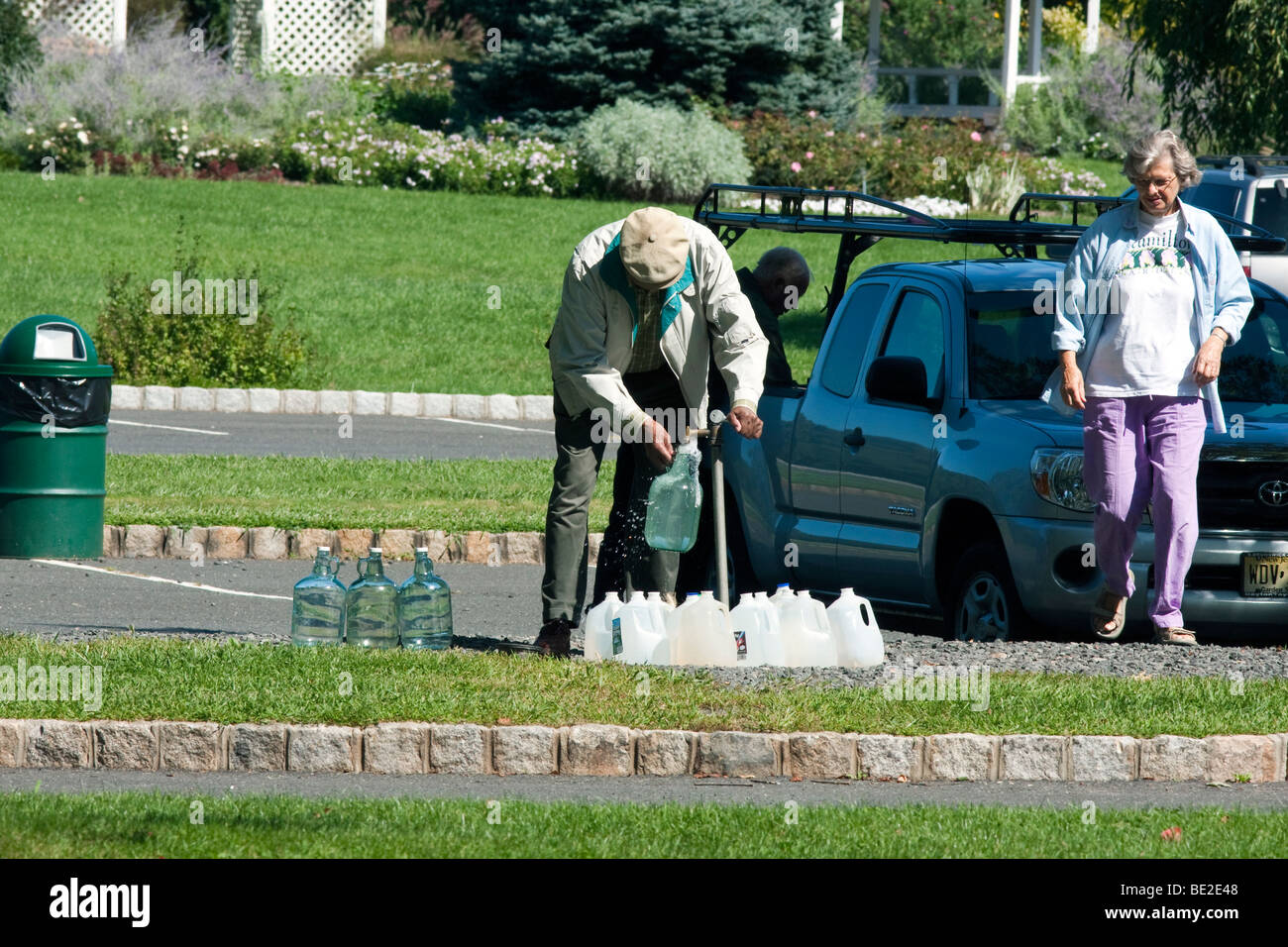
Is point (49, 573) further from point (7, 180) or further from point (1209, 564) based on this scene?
point (7, 180)

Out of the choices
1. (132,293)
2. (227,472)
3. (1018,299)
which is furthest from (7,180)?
(1018,299)

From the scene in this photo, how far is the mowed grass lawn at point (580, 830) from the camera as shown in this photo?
223 inches

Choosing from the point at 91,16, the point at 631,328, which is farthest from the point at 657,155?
the point at 631,328

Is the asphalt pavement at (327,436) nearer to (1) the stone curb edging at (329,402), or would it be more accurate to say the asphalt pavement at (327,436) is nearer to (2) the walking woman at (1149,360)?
(1) the stone curb edging at (329,402)

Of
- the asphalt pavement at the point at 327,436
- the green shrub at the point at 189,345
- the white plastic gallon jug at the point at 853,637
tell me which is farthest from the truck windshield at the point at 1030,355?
the green shrub at the point at 189,345

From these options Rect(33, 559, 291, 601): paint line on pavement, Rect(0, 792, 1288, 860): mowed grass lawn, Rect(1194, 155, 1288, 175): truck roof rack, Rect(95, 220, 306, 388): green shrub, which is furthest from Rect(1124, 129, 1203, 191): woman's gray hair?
Rect(95, 220, 306, 388): green shrub

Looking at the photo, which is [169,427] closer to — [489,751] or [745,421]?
[745,421]

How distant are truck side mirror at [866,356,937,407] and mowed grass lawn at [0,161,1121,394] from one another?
11110 mm

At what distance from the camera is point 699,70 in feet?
112

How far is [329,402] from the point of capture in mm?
20156

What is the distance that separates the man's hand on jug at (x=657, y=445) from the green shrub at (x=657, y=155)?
22.9 m

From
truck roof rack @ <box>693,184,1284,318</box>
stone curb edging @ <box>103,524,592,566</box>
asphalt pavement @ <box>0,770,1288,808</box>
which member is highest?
truck roof rack @ <box>693,184,1284,318</box>

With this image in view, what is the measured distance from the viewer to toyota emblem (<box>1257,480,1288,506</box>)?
29.5ft

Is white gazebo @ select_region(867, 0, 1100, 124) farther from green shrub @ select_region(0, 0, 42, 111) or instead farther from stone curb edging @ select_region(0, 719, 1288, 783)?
stone curb edging @ select_region(0, 719, 1288, 783)
